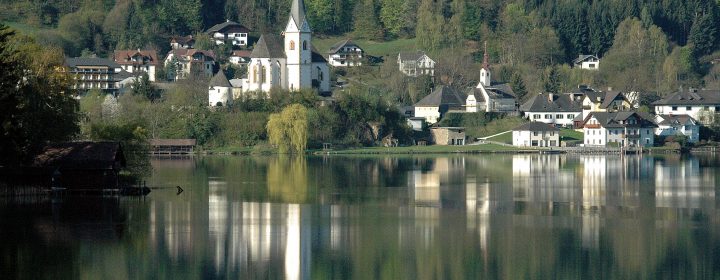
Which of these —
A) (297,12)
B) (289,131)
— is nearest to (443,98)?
(297,12)

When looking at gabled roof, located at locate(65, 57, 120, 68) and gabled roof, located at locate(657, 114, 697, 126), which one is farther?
gabled roof, located at locate(65, 57, 120, 68)

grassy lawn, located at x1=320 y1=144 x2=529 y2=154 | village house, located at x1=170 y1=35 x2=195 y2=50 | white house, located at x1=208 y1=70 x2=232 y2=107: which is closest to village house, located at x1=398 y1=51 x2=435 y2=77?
white house, located at x1=208 y1=70 x2=232 y2=107

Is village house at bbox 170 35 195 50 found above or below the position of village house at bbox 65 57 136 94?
above

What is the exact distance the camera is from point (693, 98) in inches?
3374

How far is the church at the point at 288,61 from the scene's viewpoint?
8538 centimetres

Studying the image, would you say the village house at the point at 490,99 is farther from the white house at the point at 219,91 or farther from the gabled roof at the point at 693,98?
the white house at the point at 219,91

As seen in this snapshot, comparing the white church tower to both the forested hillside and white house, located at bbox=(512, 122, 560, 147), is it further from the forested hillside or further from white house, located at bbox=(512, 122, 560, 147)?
the forested hillside

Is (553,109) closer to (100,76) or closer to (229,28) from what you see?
(100,76)

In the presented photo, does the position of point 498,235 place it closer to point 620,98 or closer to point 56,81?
point 56,81

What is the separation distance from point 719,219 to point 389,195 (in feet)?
39.4

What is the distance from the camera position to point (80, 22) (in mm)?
109938

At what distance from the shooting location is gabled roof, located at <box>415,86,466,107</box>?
3415 inches

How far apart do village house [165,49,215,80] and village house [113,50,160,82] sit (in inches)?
43.5

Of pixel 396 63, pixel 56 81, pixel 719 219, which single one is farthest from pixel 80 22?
pixel 719 219
